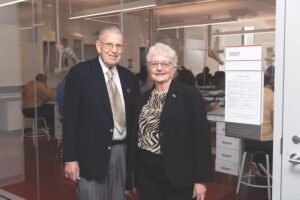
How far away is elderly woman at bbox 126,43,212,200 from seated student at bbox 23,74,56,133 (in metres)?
2.34

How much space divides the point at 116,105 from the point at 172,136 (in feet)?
1.34

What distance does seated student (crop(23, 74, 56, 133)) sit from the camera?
3.84m

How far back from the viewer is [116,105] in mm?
1990

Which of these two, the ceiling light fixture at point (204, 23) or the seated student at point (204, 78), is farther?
the seated student at point (204, 78)

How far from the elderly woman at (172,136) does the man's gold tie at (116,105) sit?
5.8 inches

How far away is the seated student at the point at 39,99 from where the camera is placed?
12.6 ft

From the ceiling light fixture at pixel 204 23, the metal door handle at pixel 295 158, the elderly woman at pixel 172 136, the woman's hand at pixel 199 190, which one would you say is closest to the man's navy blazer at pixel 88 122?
the elderly woman at pixel 172 136

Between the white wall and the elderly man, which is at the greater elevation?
the white wall

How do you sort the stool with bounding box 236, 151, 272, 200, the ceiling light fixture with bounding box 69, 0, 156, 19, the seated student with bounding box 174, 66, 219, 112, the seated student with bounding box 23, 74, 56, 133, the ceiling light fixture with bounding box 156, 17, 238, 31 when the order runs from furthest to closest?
the ceiling light fixture with bounding box 69, 0, 156, 19 < the seated student with bounding box 23, 74, 56, 133 < the seated student with bounding box 174, 66, 219, 112 < the stool with bounding box 236, 151, 272, 200 < the ceiling light fixture with bounding box 156, 17, 238, 31

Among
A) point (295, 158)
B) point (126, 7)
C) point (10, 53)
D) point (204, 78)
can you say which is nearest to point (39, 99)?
point (10, 53)

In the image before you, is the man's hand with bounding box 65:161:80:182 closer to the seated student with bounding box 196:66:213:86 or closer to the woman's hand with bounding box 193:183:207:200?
the woman's hand with bounding box 193:183:207:200

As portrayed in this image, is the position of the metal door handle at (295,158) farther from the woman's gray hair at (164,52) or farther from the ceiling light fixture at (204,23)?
the ceiling light fixture at (204,23)

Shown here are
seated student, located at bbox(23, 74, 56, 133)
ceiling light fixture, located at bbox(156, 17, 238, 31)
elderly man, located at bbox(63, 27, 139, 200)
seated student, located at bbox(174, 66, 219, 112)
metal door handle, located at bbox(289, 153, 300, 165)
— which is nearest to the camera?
metal door handle, located at bbox(289, 153, 300, 165)

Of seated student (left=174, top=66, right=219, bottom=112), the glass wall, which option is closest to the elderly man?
the glass wall
